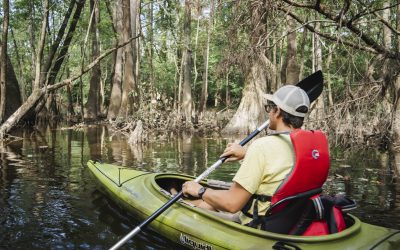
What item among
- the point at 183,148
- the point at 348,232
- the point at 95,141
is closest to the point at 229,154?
the point at 348,232

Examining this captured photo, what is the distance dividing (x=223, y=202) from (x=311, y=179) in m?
0.67

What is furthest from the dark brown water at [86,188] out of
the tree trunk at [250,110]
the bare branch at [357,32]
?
the tree trunk at [250,110]

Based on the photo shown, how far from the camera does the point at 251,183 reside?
3057mm

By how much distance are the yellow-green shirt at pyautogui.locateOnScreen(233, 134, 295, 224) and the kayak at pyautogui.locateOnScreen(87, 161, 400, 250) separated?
458 millimetres

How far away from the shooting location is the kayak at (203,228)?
10.4ft

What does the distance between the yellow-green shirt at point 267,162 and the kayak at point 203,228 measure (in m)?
0.46

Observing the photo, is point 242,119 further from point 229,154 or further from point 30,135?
point 229,154

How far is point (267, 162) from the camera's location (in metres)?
3.06

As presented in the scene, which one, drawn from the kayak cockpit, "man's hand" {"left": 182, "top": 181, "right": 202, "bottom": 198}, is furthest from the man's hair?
"man's hand" {"left": 182, "top": 181, "right": 202, "bottom": 198}

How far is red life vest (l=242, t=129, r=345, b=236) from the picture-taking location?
9.94 feet

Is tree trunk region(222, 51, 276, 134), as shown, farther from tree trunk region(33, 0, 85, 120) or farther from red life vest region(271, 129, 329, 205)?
red life vest region(271, 129, 329, 205)

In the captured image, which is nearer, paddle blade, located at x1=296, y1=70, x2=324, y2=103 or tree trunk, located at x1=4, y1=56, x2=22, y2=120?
paddle blade, located at x1=296, y1=70, x2=324, y2=103

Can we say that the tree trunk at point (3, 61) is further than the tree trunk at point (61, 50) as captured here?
No

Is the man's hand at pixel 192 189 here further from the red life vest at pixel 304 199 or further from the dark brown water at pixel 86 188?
the dark brown water at pixel 86 188
